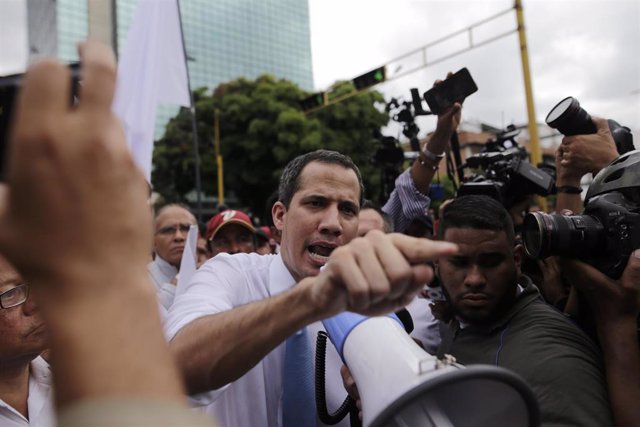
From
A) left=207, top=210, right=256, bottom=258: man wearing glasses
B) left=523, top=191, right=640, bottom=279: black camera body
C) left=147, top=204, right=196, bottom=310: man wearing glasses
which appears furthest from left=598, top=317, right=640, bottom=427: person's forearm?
left=147, top=204, right=196, bottom=310: man wearing glasses

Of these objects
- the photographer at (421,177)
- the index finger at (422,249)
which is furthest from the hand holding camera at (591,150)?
the index finger at (422,249)

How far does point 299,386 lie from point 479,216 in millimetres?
1072

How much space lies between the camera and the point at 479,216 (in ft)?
7.33

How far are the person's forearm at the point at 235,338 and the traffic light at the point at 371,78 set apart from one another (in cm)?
1224

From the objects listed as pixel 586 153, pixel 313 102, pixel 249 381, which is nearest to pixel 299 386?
pixel 249 381

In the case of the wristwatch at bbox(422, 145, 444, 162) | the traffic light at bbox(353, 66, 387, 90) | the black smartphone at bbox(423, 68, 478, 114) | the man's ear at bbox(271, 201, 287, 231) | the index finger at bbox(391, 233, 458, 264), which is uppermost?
the traffic light at bbox(353, 66, 387, 90)

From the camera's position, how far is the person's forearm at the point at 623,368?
1499mm

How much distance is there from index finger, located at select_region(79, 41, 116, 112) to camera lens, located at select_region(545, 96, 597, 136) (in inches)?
80.0

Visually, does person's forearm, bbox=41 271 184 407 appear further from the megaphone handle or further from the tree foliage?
the tree foliage

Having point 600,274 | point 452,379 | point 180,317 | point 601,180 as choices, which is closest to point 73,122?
point 452,379

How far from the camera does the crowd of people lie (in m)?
0.51

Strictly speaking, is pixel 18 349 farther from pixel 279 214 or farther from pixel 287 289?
pixel 279 214

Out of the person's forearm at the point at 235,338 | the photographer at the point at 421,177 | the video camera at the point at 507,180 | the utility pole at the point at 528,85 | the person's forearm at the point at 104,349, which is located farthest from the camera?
the utility pole at the point at 528,85

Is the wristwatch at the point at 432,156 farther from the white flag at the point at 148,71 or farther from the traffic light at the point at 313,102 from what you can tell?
the traffic light at the point at 313,102
